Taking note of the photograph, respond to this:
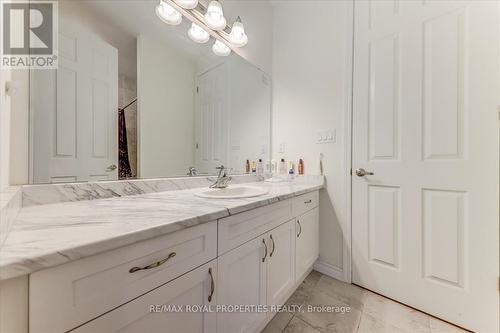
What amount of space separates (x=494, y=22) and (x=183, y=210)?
180 cm

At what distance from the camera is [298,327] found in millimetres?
1204

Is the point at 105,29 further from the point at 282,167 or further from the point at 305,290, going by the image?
the point at 305,290

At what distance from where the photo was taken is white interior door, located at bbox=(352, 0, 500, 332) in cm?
111

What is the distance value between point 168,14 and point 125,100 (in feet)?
2.06

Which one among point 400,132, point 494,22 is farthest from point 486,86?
point 400,132

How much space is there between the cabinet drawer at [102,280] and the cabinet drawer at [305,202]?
0.84 meters

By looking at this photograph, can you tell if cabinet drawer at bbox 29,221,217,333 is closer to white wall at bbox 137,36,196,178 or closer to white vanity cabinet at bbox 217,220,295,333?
white vanity cabinet at bbox 217,220,295,333

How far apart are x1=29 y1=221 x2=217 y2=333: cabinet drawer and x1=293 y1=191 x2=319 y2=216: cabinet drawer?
2.77 feet

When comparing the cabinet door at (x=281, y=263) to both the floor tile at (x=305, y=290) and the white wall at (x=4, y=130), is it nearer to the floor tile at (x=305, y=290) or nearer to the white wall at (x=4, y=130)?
the floor tile at (x=305, y=290)

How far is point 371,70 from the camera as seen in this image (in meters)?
1.53

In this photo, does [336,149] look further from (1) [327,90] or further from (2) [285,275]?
(2) [285,275]

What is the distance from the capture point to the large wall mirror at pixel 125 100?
2.84ft

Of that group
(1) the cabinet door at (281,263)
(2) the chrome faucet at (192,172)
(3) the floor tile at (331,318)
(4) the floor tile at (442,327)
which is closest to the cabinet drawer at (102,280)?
(1) the cabinet door at (281,263)

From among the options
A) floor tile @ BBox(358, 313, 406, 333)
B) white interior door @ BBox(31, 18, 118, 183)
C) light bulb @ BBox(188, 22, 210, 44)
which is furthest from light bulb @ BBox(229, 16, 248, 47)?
floor tile @ BBox(358, 313, 406, 333)
